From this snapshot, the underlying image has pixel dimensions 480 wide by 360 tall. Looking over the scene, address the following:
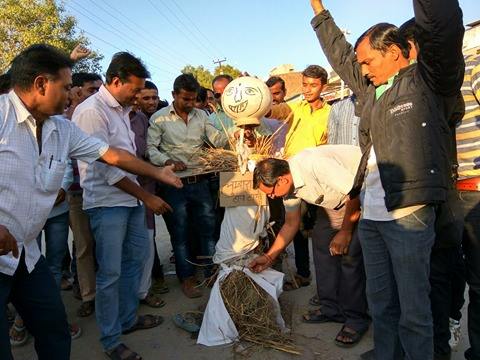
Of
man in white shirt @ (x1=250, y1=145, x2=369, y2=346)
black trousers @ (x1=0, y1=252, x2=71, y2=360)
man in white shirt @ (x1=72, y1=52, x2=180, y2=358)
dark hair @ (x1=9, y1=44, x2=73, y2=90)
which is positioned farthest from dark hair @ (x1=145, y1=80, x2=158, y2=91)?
black trousers @ (x1=0, y1=252, x2=71, y2=360)

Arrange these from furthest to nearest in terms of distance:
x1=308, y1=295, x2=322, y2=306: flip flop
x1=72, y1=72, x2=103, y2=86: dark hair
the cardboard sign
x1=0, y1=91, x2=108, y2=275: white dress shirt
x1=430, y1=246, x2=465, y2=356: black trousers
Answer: x1=72, y1=72, x2=103, y2=86: dark hair → x1=308, y1=295, x2=322, y2=306: flip flop → the cardboard sign → x1=430, y1=246, x2=465, y2=356: black trousers → x1=0, y1=91, x2=108, y2=275: white dress shirt

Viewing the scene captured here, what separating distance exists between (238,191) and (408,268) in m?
1.62

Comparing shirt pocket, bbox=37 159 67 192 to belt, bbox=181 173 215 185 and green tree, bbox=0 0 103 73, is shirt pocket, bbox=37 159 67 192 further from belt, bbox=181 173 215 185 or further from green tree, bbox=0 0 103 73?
green tree, bbox=0 0 103 73

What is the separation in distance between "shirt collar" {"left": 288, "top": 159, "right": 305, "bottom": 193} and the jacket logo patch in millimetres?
961

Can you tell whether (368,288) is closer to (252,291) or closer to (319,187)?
(319,187)

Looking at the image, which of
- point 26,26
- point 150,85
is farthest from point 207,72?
point 150,85

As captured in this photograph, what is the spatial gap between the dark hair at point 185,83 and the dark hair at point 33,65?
1708mm

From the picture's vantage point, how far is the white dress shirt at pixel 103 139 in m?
2.50

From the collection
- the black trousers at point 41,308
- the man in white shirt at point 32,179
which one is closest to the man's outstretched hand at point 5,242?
the man in white shirt at point 32,179

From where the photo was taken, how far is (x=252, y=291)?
2.88 meters

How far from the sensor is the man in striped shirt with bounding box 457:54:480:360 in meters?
2.09

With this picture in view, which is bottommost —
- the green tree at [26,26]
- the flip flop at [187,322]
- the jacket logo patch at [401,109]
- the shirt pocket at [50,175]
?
the flip flop at [187,322]

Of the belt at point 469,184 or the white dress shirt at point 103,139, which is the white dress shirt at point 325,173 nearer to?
the belt at point 469,184

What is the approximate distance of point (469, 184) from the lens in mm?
2105
